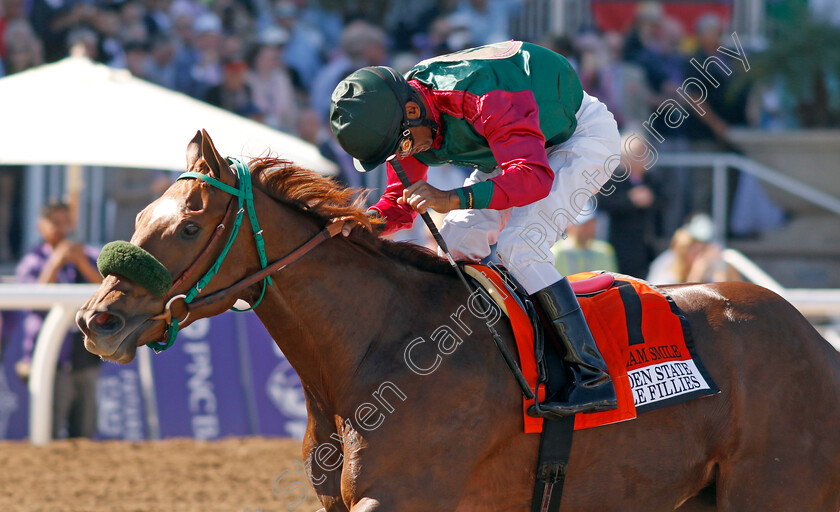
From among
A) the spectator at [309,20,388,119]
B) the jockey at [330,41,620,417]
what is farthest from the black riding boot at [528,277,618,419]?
the spectator at [309,20,388,119]

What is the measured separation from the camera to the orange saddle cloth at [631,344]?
3.22 m

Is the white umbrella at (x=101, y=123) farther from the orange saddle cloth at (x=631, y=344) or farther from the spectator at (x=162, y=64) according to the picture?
the orange saddle cloth at (x=631, y=344)

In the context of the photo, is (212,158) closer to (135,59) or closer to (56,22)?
(135,59)

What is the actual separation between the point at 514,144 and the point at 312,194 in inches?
26.7

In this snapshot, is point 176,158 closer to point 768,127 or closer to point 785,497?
point 785,497

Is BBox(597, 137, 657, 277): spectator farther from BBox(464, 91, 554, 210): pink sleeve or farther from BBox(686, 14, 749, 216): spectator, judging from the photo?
BBox(464, 91, 554, 210): pink sleeve

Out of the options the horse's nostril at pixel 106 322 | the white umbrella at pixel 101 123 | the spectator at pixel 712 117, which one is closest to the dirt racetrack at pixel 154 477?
the white umbrella at pixel 101 123

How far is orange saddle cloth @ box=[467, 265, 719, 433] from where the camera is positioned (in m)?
3.22

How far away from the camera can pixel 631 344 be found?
339cm

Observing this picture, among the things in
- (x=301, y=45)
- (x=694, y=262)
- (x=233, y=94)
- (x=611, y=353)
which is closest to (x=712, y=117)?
(x=694, y=262)

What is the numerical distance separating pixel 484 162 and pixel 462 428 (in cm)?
95

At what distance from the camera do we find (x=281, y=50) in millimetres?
9539

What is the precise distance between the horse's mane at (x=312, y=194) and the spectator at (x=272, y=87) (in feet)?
19.6

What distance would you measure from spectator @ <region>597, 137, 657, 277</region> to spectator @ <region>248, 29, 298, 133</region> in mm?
3054
